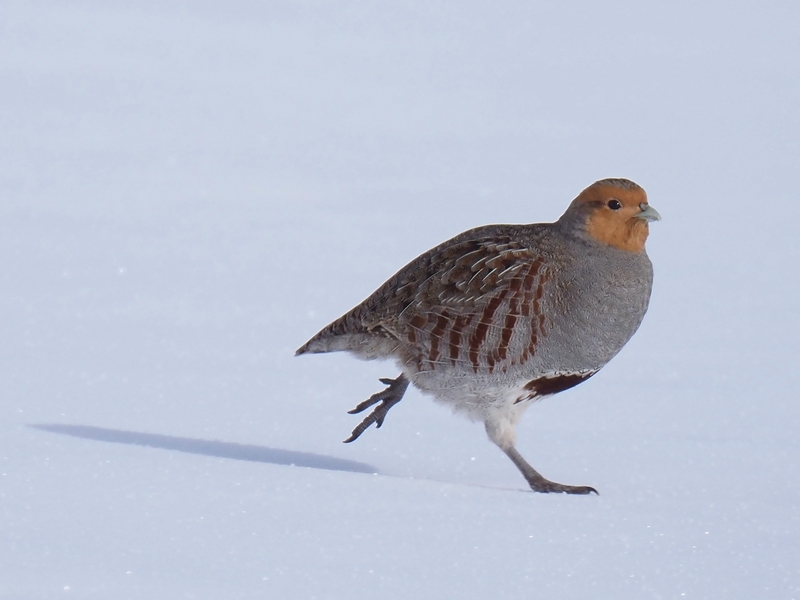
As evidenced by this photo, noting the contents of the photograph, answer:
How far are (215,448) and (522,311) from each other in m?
1.27

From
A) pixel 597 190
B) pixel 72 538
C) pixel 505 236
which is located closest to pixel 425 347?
pixel 505 236

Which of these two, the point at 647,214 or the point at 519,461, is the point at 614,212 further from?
the point at 519,461

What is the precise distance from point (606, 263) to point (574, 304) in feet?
0.71

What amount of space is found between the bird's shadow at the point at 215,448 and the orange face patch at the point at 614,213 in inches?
50.0

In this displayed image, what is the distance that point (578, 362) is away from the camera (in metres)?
4.83

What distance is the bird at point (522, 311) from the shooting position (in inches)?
189

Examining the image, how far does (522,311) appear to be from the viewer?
480cm

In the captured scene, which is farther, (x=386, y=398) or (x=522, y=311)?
(x=386, y=398)

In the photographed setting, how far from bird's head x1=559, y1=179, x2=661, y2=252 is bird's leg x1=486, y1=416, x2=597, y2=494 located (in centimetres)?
81

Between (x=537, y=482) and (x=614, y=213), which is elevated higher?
(x=614, y=213)

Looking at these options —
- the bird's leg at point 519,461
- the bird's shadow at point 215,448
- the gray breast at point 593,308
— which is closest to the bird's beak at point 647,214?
the gray breast at point 593,308

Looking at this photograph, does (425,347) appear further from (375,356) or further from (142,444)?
(142,444)

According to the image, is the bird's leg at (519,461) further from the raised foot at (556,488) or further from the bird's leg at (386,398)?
the bird's leg at (386,398)

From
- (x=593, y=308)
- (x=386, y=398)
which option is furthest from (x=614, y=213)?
(x=386, y=398)
